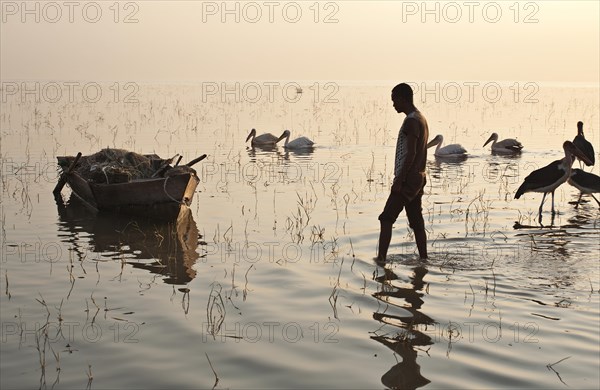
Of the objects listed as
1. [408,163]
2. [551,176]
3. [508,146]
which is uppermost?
[408,163]

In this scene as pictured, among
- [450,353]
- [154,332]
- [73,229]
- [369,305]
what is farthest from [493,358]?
[73,229]

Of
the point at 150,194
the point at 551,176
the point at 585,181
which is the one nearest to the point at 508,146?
the point at 585,181

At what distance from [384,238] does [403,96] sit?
5.51 ft

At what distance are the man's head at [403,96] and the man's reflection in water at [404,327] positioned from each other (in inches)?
73.0

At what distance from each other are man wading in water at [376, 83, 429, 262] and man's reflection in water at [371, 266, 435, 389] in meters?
0.64

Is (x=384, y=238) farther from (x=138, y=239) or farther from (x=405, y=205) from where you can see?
(x=138, y=239)

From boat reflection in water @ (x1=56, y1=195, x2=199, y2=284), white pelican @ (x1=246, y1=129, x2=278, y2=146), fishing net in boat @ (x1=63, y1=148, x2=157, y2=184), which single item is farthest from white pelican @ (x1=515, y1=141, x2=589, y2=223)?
white pelican @ (x1=246, y1=129, x2=278, y2=146)

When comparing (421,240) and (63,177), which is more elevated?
(63,177)

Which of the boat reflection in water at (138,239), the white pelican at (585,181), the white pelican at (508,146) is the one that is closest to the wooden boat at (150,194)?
the boat reflection in water at (138,239)

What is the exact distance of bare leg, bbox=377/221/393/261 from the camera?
9375mm

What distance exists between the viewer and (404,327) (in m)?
7.17

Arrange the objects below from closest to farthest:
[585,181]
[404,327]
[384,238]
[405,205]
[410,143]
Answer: [404,327]
[410,143]
[405,205]
[384,238]
[585,181]

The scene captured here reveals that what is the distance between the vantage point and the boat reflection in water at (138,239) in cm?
972

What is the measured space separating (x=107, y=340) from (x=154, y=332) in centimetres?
42
